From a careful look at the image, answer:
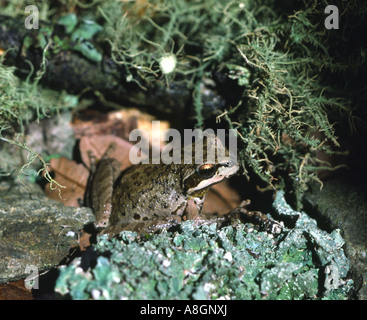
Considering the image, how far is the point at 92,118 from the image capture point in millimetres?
4770

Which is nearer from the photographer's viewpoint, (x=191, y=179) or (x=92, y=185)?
(x=191, y=179)

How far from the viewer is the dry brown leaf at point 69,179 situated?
4039mm

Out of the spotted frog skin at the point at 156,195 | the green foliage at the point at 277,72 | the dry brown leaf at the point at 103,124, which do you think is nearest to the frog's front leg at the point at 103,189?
the spotted frog skin at the point at 156,195

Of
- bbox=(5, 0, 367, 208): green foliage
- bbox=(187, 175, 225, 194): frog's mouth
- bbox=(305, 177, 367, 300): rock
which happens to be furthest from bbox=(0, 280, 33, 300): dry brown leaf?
bbox=(305, 177, 367, 300): rock

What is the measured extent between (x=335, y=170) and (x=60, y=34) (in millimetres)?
4011

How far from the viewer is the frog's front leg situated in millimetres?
3803

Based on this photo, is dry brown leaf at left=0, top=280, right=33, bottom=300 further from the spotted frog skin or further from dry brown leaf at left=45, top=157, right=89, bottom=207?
dry brown leaf at left=45, top=157, right=89, bottom=207

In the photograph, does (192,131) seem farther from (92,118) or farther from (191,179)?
(92,118)

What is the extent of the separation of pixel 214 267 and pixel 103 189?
6.70 feet

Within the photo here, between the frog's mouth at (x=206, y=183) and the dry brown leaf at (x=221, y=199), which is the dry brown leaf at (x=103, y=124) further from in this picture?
the dry brown leaf at (x=221, y=199)

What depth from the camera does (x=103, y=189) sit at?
157 inches

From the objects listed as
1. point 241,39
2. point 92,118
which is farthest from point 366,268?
point 92,118

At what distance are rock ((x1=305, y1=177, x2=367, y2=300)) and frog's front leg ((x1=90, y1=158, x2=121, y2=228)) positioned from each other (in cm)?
245

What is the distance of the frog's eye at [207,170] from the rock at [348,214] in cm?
113
